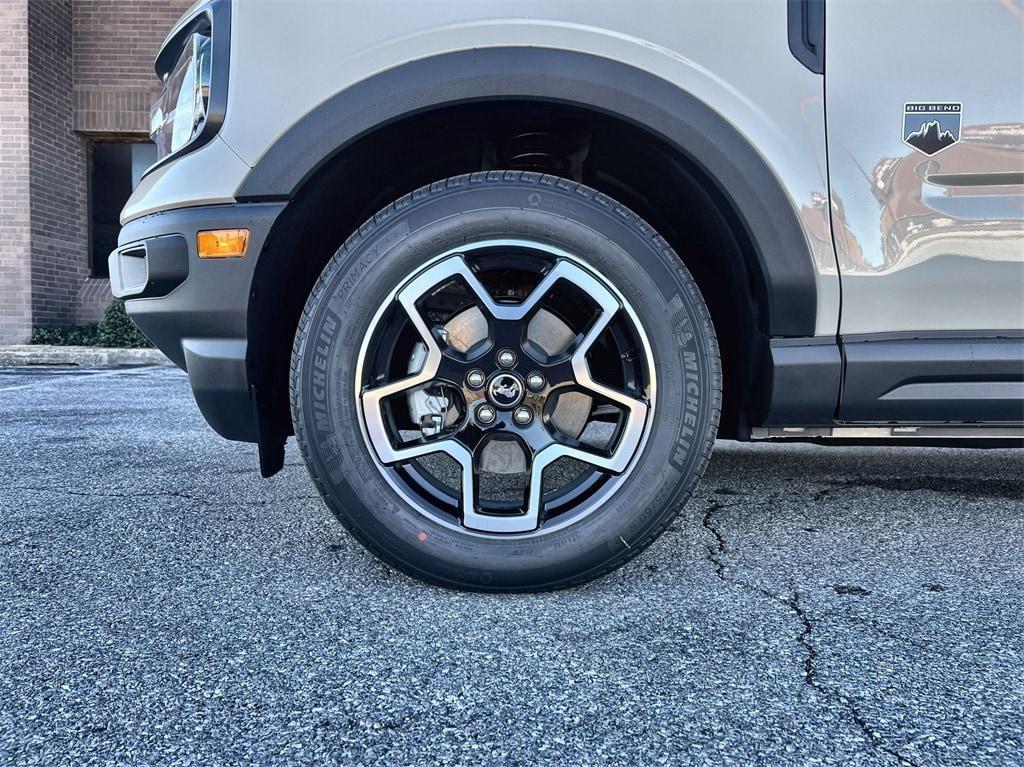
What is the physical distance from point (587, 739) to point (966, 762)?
0.51 metres

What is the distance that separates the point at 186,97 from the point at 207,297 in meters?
0.51

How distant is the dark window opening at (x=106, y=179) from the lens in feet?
33.0

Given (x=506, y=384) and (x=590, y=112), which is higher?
(x=590, y=112)

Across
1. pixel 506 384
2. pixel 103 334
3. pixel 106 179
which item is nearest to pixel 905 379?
pixel 506 384

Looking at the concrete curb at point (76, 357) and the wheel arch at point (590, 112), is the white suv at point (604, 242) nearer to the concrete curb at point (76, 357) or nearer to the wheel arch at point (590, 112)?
the wheel arch at point (590, 112)

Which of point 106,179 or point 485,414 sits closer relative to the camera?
point 485,414

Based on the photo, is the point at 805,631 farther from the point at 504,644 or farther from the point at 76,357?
the point at 76,357

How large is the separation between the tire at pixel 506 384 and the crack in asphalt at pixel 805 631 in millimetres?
274

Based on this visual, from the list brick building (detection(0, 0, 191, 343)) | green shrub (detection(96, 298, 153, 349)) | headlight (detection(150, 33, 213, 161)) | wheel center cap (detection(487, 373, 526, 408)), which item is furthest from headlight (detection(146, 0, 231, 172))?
brick building (detection(0, 0, 191, 343))

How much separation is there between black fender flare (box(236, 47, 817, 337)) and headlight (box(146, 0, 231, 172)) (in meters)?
0.16

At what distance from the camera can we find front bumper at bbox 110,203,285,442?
150 centimetres

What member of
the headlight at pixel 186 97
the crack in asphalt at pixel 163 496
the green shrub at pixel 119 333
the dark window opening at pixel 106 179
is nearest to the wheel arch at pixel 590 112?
the headlight at pixel 186 97

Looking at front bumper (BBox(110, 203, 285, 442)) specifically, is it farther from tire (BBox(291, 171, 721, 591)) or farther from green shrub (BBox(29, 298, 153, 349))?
green shrub (BBox(29, 298, 153, 349))

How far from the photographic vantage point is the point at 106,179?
1010cm
